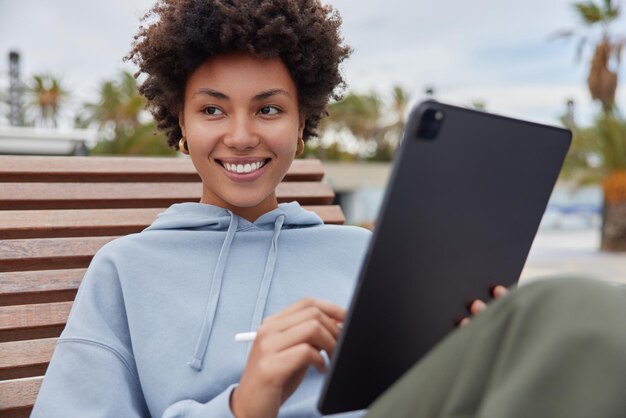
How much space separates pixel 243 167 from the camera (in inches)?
68.8

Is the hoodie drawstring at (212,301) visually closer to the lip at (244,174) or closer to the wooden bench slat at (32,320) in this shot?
the lip at (244,174)

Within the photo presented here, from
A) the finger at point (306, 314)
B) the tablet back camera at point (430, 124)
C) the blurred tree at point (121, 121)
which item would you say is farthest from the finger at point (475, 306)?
the blurred tree at point (121, 121)

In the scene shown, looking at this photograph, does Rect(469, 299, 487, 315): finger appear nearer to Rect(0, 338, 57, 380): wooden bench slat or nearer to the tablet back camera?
the tablet back camera

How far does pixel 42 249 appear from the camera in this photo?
2.41m

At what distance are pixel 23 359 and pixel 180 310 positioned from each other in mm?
783

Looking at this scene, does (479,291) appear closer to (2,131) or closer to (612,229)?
(2,131)

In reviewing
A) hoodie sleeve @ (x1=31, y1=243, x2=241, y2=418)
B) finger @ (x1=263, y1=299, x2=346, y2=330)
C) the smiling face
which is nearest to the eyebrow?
the smiling face

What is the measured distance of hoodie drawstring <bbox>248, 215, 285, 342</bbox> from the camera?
1683mm

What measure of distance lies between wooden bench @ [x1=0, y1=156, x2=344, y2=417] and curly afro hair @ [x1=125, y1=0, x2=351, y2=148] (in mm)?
626

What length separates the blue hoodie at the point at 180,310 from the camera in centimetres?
155

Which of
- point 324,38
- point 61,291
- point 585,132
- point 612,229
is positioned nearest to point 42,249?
point 61,291

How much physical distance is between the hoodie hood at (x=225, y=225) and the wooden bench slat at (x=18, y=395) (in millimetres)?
649

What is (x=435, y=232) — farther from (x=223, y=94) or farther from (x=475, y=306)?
(x=223, y=94)

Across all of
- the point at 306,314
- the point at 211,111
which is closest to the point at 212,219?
the point at 211,111
